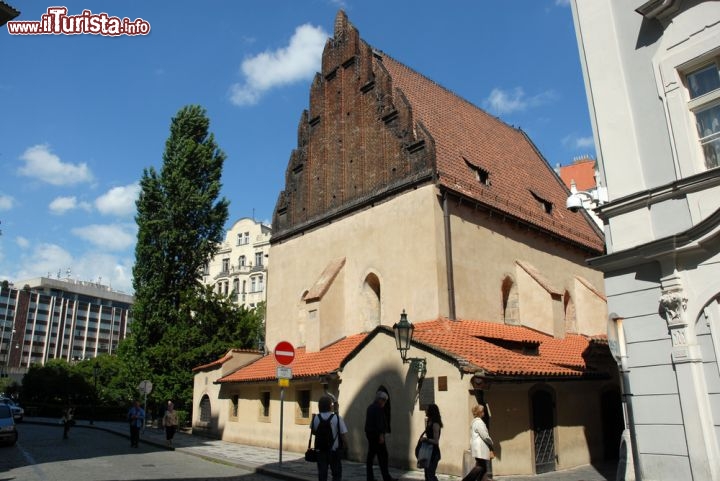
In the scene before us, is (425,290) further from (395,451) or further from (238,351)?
(238,351)

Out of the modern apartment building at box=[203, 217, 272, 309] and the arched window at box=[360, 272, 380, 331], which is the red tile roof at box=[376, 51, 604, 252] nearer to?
the arched window at box=[360, 272, 380, 331]

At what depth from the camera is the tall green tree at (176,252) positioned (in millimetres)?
27797

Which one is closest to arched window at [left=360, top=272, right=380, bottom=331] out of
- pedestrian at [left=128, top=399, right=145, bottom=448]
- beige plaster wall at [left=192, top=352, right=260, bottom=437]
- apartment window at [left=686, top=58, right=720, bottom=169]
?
beige plaster wall at [left=192, top=352, right=260, bottom=437]

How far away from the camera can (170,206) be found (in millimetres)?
31250

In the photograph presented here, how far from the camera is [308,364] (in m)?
17.6

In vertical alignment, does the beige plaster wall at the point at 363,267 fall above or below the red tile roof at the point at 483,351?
above

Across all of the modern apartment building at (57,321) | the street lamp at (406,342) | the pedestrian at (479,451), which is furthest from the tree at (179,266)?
the modern apartment building at (57,321)

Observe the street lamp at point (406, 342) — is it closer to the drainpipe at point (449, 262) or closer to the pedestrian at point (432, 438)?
the pedestrian at point (432, 438)

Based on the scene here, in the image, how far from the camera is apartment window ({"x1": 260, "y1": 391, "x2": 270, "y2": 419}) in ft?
63.3

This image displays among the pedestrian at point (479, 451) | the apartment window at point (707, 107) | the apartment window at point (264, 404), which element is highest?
the apartment window at point (707, 107)

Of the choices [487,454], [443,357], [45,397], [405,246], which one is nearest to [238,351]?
[405,246]

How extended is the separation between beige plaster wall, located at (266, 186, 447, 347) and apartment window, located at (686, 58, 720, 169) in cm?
854

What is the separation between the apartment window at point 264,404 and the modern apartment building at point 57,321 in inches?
4480

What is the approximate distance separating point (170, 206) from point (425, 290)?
19678 mm
